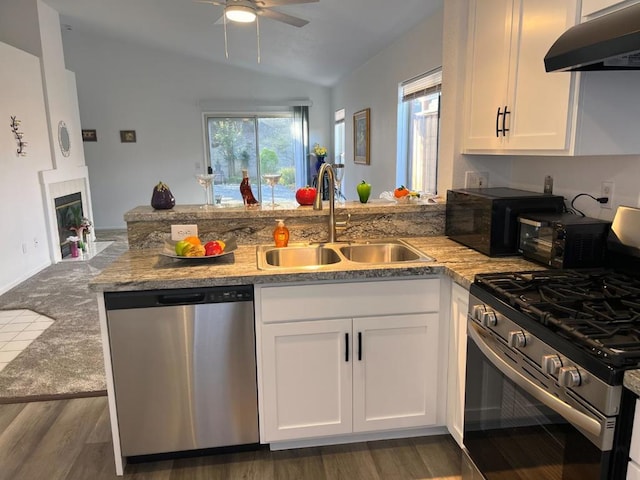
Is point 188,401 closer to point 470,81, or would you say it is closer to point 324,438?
point 324,438

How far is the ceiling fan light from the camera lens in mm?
2949

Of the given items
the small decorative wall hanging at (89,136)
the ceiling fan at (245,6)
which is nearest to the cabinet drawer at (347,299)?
the ceiling fan at (245,6)

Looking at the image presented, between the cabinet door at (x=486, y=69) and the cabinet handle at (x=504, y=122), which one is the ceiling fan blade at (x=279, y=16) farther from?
the cabinet handle at (x=504, y=122)

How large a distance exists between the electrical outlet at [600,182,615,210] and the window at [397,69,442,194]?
2.29 meters

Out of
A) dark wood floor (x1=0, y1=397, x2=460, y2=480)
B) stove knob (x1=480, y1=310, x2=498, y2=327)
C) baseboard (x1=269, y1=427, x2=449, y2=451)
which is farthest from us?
baseboard (x1=269, y1=427, x2=449, y2=451)

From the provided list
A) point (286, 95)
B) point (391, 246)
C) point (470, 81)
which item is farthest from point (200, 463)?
point (286, 95)

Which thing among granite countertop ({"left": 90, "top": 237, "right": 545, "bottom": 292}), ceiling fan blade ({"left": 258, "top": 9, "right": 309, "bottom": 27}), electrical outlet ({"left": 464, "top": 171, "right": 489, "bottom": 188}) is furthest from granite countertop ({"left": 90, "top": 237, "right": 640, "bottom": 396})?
ceiling fan blade ({"left": 258, "top": 9, "right": 309, "bottom": 27})

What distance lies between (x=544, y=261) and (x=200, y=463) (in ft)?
5.69

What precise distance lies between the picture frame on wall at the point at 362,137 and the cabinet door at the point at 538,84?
4135 millimetres

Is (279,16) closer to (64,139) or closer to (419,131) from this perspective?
(419,131)

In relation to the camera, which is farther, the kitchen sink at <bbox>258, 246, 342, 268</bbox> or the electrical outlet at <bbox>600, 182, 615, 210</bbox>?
the kitchen sink at <bbox>258, 246, 342, 268</bbox>

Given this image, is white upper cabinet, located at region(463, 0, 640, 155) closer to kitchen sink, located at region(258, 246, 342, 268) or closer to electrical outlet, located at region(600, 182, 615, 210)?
electrical outlet, located at region(600, 182, 615, 210)

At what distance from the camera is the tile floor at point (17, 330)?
3168mm

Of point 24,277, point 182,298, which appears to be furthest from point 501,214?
point 24,277
